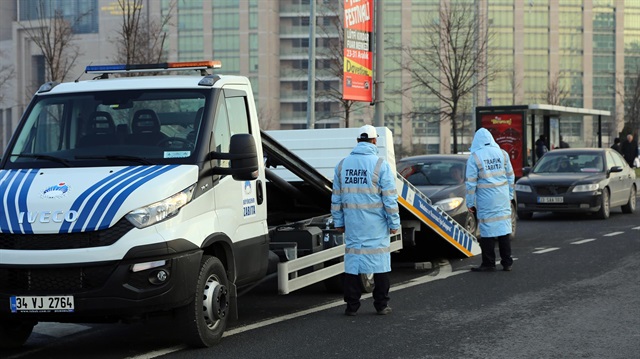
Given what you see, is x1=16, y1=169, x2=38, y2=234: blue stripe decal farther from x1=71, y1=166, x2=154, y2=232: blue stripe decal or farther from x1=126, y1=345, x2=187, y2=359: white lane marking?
x1=126, y1=345, x2=187, y2=359: white lane marking

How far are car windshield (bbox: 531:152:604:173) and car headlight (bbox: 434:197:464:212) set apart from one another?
24.5 ft

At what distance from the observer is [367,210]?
890 centimetres

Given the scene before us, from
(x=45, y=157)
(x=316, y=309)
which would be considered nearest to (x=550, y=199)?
(x=316, y=309)

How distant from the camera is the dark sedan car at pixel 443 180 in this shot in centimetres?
1466

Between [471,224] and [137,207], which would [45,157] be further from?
[471,224]

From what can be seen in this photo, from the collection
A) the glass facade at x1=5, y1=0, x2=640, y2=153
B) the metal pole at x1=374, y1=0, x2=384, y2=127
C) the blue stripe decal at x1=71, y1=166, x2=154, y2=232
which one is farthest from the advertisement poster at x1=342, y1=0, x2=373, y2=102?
the glass facade at x1=5, y1=0, x2=640, y2=153

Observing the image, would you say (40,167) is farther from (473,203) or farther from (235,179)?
(473,203)

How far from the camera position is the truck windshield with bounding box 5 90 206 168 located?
7.50 meters

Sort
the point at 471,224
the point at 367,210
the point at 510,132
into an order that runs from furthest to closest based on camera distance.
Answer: the point at 510,132
the point at 471,224
the point at 367,210

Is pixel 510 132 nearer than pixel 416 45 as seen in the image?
Yes

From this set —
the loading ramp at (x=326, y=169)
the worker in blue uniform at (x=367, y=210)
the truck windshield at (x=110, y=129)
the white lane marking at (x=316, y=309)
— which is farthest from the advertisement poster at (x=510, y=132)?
the truck windshield at (x=110, y=129)

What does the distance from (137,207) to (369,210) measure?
272 centimetres

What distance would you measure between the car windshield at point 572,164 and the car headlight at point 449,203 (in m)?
7.48

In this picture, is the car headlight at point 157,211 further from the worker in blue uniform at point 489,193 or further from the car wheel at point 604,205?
the car wheel at point 604,205
